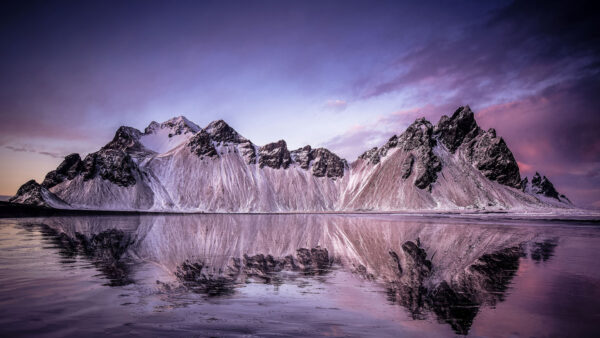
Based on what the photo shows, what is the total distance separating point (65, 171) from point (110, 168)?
29185mm

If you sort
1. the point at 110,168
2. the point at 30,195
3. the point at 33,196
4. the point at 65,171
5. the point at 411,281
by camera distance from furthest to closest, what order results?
the point at 65,171 < the point at 110,168 < the point at 30,195 < the point at 33,196 < the point at 411,281

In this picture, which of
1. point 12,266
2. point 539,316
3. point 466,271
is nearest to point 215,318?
point 539,316

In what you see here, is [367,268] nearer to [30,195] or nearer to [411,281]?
[411,281]

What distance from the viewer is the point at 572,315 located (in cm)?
942

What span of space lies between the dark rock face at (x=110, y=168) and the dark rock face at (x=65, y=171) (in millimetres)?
4759

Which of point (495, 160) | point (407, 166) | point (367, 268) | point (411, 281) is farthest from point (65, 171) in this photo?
point (495, 160)

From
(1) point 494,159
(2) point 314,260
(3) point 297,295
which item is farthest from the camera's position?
(1) point 494,159

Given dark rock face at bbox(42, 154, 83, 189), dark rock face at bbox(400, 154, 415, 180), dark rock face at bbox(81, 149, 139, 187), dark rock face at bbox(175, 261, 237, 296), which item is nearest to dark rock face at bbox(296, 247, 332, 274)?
dark rock face at bbox(175, 261, 237, 296)

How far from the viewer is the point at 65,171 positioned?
187 metres

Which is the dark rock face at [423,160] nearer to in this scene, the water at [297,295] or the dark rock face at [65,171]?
the water at [297,295]

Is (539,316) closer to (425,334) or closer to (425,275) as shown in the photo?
(425,334)

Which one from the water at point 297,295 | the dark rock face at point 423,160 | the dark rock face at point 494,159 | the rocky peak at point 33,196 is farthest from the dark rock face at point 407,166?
the rocky peak at point 33,196

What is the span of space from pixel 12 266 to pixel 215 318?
14699 millimetres

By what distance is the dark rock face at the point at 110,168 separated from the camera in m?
182
